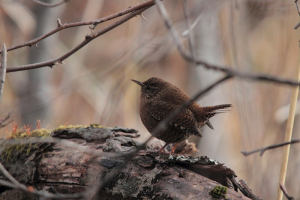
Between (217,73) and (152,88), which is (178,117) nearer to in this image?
(152,88)

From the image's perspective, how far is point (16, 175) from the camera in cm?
218

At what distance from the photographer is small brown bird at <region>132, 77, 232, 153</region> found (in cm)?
281

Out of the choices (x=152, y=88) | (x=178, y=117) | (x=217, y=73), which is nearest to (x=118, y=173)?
(x=178, y=117)

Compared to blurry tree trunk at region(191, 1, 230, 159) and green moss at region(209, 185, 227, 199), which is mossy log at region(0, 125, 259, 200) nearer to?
green moss at region(209, 185, 227, 199)

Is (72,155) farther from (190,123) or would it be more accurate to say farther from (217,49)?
(217,49)

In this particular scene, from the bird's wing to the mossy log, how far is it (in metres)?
0.51

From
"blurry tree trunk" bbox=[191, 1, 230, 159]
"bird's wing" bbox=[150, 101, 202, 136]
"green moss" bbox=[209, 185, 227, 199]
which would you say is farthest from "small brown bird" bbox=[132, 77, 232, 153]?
"blurry tree trunk" bbox=[191, 1, 230, 159]

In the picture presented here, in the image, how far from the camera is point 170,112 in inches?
111

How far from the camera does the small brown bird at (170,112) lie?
2.81m

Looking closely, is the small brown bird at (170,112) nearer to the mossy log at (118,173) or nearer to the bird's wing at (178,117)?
the bird's wing at (178,117)

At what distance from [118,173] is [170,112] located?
3.23 feet

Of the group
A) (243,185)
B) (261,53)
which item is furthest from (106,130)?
(261,53)

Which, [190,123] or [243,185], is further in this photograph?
[190,123]

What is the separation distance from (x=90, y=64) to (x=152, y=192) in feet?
17.0
